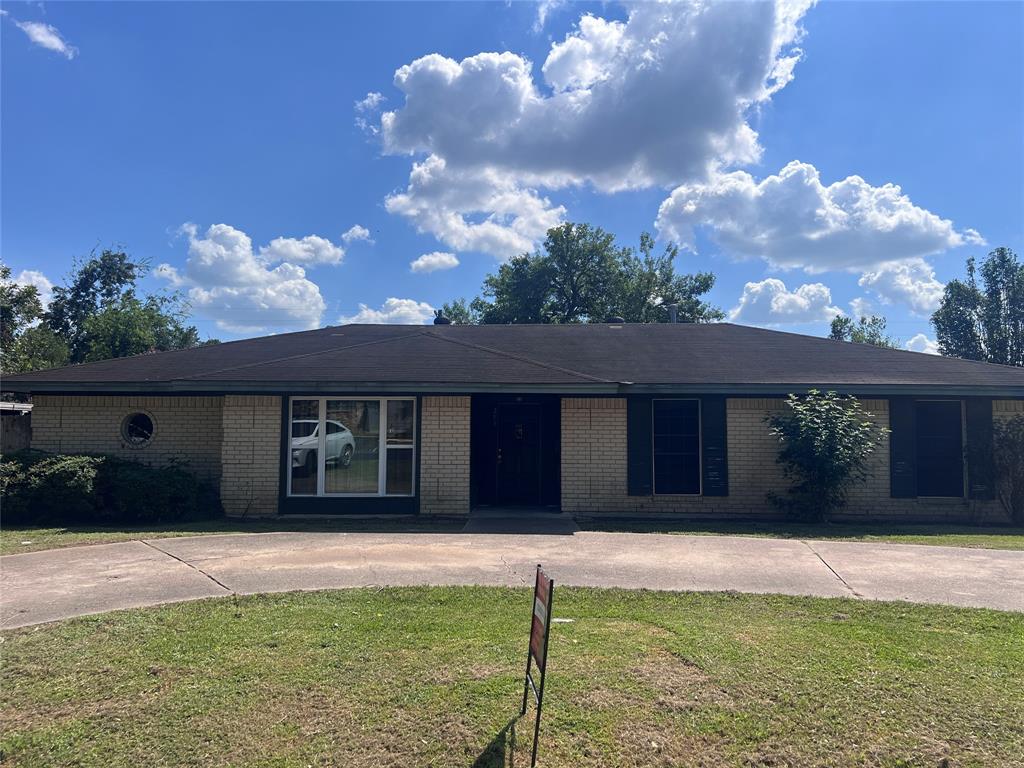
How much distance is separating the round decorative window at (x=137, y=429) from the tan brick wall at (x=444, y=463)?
5.39 metres

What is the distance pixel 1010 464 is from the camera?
1177 centimetres

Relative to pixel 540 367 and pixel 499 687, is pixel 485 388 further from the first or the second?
pixel 499 687

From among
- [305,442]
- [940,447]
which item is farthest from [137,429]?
[940,447]

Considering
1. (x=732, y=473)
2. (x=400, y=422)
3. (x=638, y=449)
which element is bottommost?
(x=732, y=473)

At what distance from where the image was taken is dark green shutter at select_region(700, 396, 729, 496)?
12.1 m

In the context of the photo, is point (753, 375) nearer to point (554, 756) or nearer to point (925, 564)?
point (925, 564)

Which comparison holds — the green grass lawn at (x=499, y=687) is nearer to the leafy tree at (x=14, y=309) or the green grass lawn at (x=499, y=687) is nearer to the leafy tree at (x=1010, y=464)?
the leafy tree at (x=1010, y=464)

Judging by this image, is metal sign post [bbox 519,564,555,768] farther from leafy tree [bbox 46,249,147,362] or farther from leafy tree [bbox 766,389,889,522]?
leafy tree [bbox 46,249,147,362]

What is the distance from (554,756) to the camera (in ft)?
A: 11.6

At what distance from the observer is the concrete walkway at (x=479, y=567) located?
21.6 ft

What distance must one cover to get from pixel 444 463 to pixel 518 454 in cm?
214

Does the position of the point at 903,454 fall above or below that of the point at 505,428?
below

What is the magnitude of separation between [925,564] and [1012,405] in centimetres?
627

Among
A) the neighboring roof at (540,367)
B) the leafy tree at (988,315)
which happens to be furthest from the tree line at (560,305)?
the neighboring roof at (540,367)
